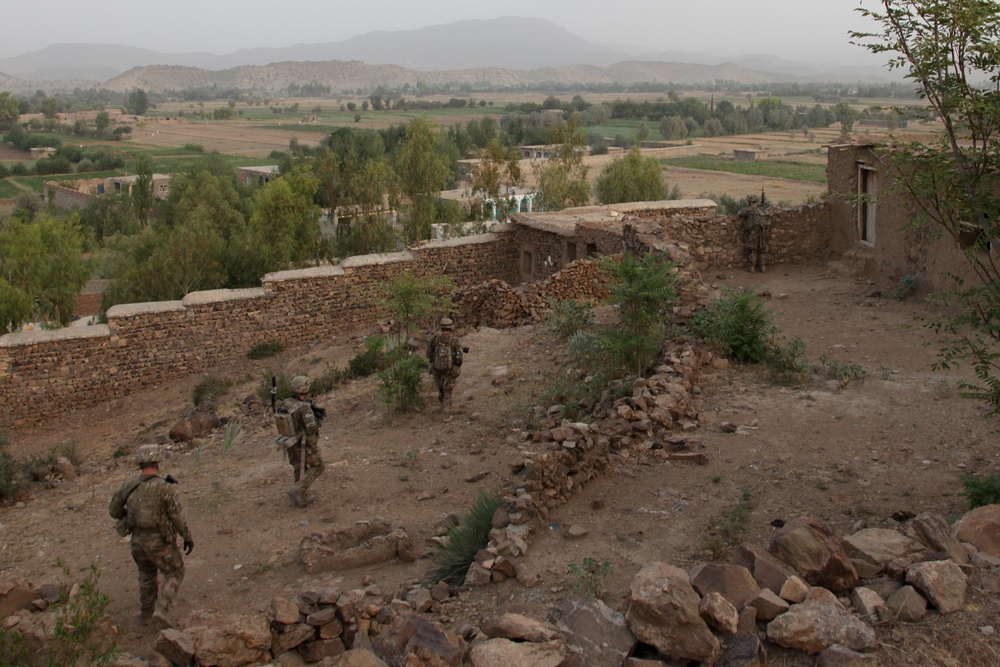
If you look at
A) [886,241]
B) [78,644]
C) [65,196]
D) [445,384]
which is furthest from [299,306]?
[65,196]

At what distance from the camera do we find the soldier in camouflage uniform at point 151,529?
20.5 ft

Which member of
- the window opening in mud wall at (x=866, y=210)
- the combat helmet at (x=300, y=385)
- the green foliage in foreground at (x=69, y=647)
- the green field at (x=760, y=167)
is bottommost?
the green foliage in foreground at (x=69, y=647)

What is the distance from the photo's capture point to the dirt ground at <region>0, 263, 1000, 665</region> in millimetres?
6121

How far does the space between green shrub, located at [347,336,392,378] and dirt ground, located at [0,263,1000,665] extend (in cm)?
85

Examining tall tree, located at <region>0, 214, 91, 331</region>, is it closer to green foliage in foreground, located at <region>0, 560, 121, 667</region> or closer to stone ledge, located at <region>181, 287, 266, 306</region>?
stone ledge, located at <region>181, 287, 266, 306</region>

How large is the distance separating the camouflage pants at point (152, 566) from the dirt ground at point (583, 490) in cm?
17

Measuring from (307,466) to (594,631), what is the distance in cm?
405

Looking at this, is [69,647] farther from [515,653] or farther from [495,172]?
[495,172]

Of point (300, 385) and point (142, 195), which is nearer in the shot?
point (300, 385)

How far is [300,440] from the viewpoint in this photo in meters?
8.17

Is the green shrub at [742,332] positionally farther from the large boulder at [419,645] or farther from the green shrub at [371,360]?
the large boulder at [419,645]

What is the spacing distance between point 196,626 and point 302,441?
109 inches

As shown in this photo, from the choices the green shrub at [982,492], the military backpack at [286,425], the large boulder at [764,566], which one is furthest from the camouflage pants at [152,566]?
the green shrub at [982,492]

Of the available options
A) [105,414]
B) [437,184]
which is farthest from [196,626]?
[437,184]
